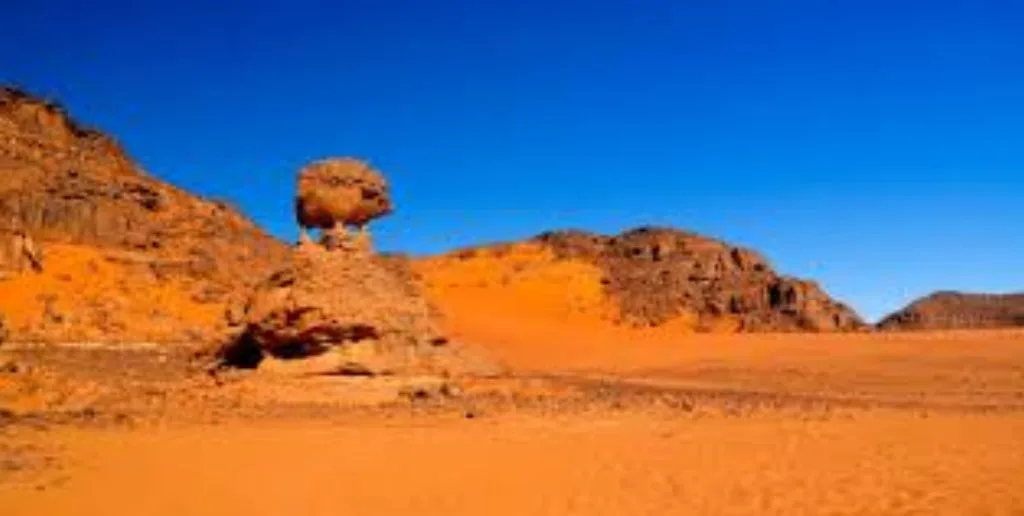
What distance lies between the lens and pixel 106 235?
1487 inches

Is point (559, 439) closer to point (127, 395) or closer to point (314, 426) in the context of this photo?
point (314, 426)

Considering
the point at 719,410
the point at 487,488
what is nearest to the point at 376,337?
the point at 719,410

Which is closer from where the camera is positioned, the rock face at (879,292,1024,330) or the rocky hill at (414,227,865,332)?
the rocky hill at (414,227,865,332)

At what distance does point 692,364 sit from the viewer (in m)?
38.0

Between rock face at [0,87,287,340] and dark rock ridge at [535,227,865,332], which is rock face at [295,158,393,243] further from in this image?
dark rock ridge at [535,227,865,332]

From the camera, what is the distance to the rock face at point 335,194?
23.0 metres

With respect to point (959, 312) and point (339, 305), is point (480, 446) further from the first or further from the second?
point (959, 312)

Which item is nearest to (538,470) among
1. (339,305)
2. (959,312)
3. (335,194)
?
(339,305)

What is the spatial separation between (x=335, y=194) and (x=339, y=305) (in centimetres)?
262

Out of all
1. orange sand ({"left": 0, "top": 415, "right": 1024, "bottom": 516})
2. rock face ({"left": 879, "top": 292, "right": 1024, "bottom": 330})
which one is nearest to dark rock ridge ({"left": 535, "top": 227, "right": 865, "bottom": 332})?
rock face ({"left": 879, "top": 292, "right": 1024, "bottom": 330})

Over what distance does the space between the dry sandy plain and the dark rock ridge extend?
2160 centimetres

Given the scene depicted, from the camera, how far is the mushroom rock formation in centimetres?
2139

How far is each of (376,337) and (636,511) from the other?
11.6 meters

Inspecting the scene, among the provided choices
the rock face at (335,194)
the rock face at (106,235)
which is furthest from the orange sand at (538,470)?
the rock face at (106,235)
